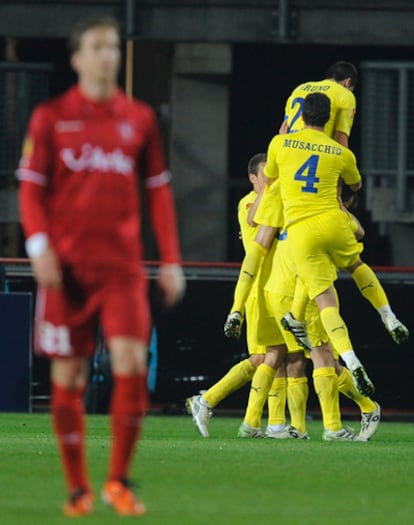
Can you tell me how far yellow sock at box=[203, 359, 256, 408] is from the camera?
13.5m

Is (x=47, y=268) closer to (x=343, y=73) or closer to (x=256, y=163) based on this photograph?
(x=343, y=73)

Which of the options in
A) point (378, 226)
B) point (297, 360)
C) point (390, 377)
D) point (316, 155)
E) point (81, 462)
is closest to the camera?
point (81, 462)

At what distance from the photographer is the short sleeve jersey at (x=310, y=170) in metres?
12.5

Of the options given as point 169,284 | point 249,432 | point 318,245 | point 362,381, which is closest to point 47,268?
point 169,284

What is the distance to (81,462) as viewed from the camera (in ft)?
23.9

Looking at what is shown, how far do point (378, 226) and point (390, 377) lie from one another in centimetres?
881

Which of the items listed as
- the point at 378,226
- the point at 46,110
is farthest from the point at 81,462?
the point at 378,226

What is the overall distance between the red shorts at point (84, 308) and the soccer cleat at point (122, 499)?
0.56 meters

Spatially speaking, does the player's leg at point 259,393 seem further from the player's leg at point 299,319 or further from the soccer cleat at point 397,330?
the soccer cleat at point 397,330

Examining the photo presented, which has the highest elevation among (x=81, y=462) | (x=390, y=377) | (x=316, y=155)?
(x=316, y=155)

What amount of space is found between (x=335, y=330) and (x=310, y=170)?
3.69 feet

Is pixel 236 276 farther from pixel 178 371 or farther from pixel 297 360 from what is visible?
pixel 297 360

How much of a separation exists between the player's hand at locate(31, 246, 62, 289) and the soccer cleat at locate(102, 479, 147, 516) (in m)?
0.85

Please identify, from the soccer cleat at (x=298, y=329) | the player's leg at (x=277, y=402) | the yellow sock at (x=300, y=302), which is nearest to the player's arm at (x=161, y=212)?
the soccer cleat at (x=298, y=329)
